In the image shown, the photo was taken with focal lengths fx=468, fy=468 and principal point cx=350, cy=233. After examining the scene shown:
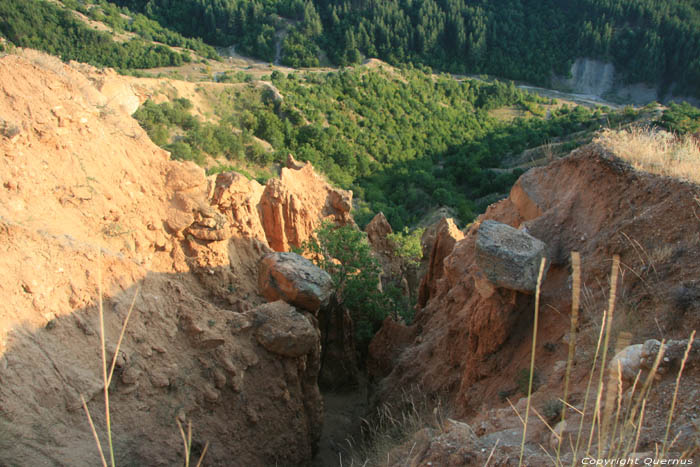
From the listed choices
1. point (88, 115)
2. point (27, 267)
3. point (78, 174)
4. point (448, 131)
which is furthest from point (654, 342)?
point (448, 131)

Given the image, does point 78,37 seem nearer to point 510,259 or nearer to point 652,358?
point 510,259

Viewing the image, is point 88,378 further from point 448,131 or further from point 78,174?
point 448,131

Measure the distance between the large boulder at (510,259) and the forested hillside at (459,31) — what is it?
2892 inches

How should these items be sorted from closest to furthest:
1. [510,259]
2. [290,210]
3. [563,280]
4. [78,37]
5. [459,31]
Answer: [510,259]
[563,280]
[290,210]
[78,37]
[459,31]

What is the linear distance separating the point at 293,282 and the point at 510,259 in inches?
181

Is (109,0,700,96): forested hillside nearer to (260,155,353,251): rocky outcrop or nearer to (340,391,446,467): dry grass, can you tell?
(260,155,353,251): rocky outcrop

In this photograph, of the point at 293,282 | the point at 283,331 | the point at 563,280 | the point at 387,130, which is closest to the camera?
the point at 563,280

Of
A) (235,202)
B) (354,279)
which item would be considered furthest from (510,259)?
(235,202)

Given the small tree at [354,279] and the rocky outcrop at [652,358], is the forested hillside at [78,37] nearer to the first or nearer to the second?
the small tree at [354,279]

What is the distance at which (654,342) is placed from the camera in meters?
4.77

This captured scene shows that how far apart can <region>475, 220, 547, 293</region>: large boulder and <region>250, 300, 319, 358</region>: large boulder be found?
359 centimetres

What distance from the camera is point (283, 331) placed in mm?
8828

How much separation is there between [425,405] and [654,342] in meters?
5.25

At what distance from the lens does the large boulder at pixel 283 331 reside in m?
8.77
